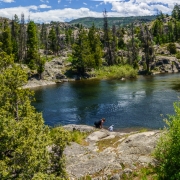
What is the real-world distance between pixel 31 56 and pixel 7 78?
306 feet

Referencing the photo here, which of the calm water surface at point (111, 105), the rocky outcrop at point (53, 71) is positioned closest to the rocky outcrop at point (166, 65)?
the calm water surface at point (111, 105)

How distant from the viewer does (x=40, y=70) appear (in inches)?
4173

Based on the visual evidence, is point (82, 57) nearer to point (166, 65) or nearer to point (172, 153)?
point (166, 65)

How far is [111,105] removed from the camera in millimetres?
62906

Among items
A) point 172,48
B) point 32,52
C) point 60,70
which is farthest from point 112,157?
point 172,48

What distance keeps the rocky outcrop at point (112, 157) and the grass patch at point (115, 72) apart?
258ft

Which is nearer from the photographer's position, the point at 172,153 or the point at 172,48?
the point at 172,153

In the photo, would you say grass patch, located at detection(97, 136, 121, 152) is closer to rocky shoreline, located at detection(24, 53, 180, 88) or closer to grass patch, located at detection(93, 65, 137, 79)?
rocky shoreline, located at detection(24, 53, 180, 88)

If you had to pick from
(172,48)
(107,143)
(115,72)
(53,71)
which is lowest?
(107,143)

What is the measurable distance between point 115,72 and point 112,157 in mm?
89863

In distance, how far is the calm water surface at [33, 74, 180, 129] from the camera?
51688 millimetres

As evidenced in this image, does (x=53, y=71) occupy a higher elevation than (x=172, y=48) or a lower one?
lower

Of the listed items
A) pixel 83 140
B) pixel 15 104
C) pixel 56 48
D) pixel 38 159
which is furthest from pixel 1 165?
pixel 56 48

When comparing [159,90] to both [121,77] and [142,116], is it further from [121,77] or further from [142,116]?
[121,77]
